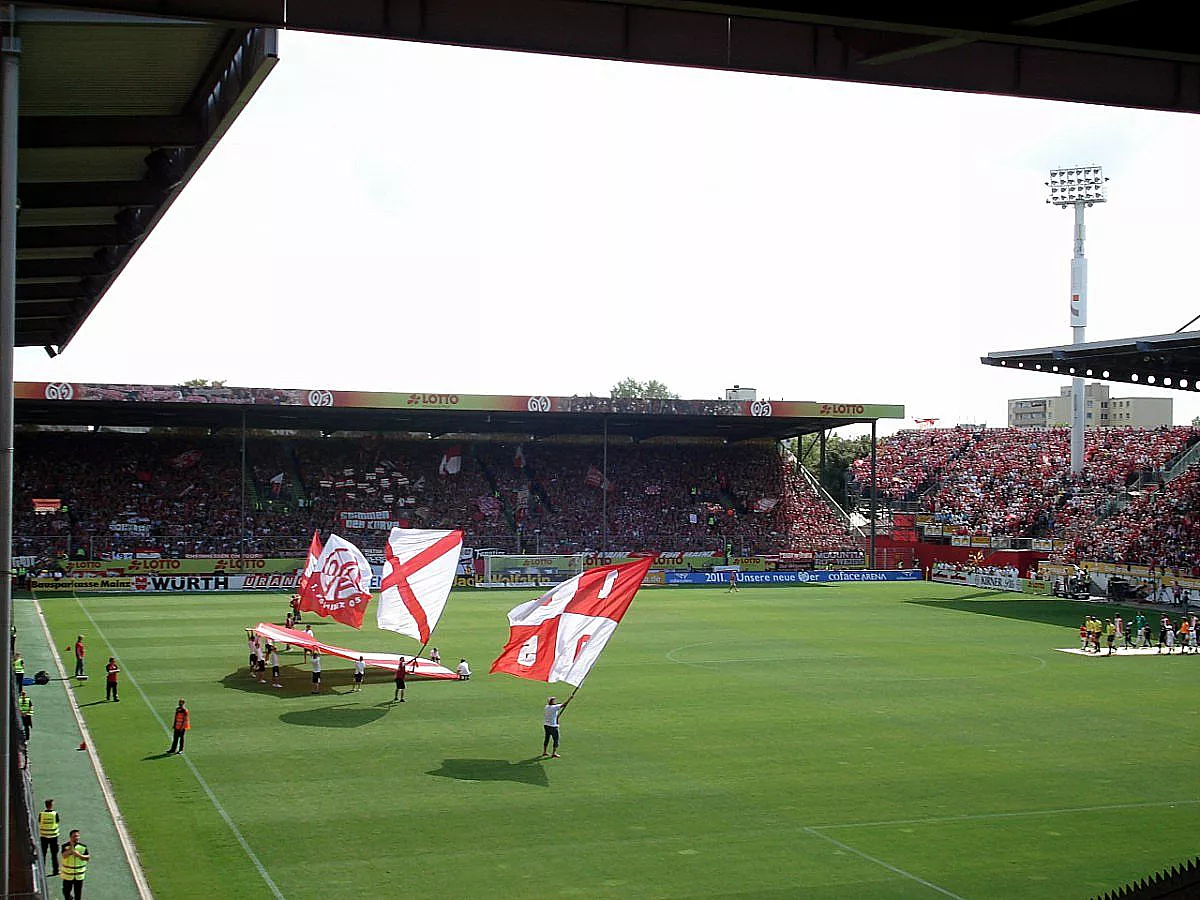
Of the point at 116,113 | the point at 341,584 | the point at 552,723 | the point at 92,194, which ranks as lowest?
the point at 552,723

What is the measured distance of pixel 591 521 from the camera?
8231cm

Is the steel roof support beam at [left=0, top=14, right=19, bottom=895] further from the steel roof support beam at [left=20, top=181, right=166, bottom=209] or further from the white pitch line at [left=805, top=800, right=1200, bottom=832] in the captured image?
the white pitch line at [left=805, top=800, right=1200, bottom=832]

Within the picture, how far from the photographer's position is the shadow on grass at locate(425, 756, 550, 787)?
2490 cm

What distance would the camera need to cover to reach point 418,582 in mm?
35531

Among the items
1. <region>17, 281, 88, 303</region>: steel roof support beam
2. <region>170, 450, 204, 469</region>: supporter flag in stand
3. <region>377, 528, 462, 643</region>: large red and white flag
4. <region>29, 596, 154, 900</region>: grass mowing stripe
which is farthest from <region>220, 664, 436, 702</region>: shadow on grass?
<region>170, 450, 204, 469</region>: supporter flag in stand

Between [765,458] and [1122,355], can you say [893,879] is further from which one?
[765,458]

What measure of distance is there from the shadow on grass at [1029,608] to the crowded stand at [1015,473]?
43.0 feet

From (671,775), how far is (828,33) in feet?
51.4

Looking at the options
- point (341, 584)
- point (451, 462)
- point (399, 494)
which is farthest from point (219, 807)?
point (451, 462)

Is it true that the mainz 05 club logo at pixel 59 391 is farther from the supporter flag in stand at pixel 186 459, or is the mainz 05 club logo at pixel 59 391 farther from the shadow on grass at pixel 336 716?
the shadow on grass at pixel 336 716

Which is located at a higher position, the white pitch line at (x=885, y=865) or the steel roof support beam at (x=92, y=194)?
the steel roof support beam at (x=92, y=194)

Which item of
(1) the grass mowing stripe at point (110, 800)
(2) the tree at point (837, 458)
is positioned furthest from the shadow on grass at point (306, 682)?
(2) the tree at point (837, 458)

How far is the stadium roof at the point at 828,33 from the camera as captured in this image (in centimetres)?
1180

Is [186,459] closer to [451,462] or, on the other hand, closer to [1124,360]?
[451,462]
